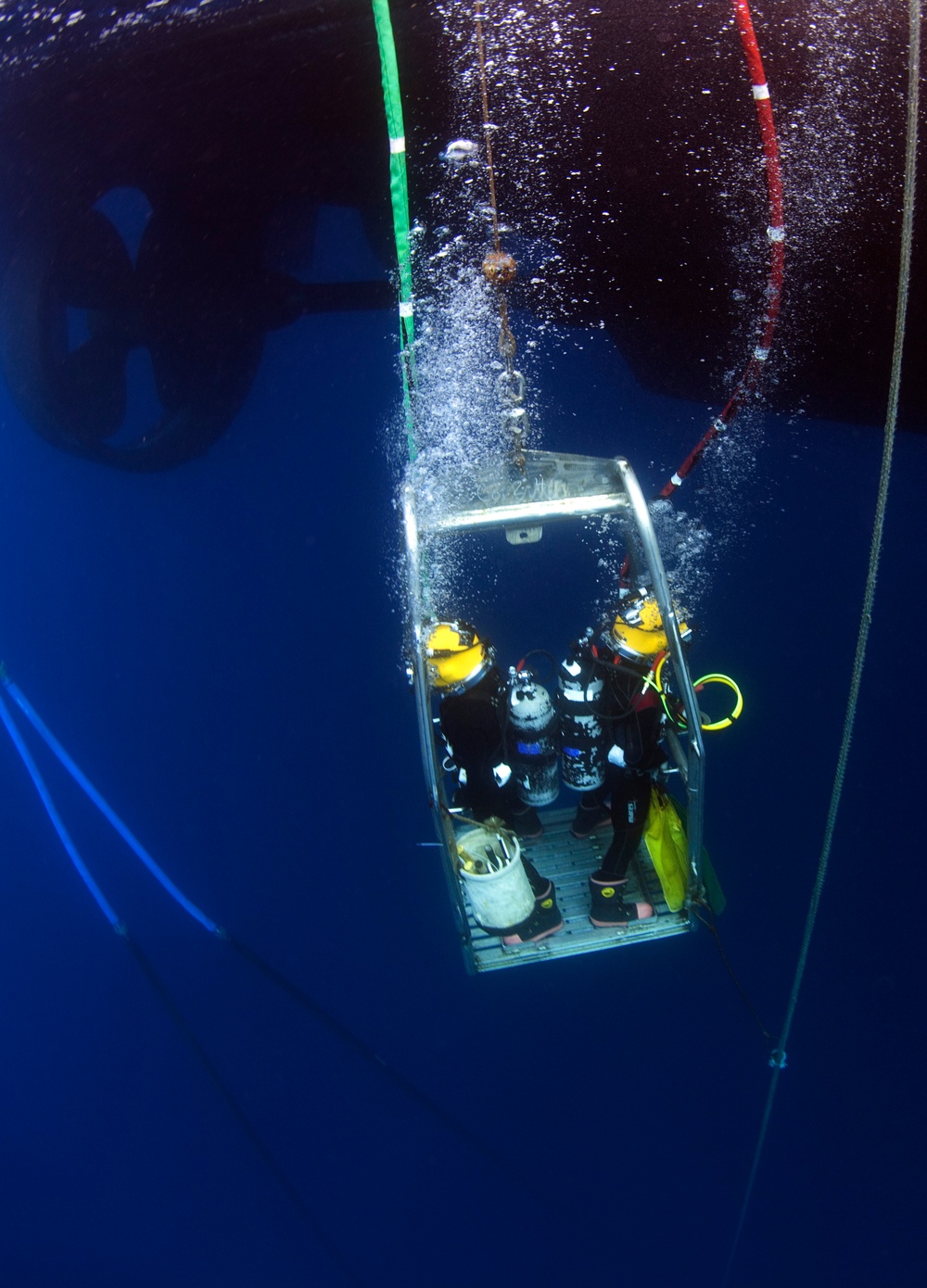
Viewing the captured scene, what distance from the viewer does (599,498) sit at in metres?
1.97

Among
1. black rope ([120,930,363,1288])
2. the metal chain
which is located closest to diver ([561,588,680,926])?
the metal chain

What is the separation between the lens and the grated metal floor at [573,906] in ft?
8.57

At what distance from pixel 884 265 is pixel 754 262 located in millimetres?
653

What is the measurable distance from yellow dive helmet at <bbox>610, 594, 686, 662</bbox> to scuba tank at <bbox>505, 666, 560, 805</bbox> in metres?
0.38

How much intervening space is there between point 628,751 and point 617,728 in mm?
93

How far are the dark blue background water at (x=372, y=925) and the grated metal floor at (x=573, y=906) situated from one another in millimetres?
2020

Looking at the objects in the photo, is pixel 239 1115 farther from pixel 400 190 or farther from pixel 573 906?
pixel 400 190

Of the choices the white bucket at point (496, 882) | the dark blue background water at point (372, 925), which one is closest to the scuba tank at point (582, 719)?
the white bucket at point (496, 882)

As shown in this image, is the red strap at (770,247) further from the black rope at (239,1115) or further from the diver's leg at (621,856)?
the black rope at (239,1115)

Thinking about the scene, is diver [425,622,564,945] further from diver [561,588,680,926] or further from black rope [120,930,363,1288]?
black rope [120,930,363,1288]

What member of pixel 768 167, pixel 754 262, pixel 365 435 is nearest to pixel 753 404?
pixel 754 262

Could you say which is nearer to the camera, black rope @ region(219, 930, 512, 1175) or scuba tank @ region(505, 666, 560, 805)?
scuba tank @ region(505, 666, 560, 805)

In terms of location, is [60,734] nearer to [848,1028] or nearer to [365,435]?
[365,435]

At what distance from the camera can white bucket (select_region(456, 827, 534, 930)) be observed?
2615 mm
